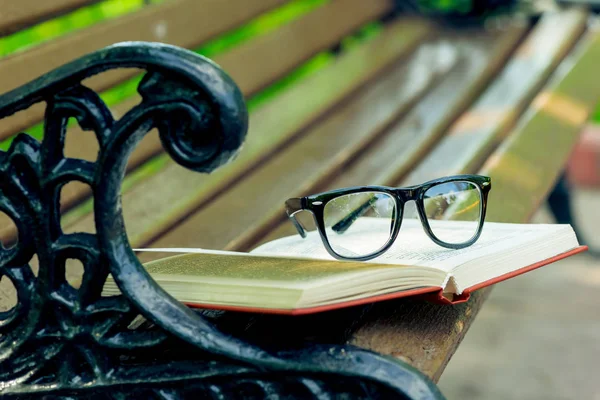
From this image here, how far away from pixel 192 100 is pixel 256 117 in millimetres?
1526

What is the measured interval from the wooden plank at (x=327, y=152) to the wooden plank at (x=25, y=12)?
526 mm

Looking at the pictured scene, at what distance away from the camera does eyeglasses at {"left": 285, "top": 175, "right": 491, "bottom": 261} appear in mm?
1163

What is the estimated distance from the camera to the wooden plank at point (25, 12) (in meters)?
1.75

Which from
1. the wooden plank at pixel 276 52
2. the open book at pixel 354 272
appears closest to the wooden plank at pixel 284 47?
the wooden plank at pixel 276 52

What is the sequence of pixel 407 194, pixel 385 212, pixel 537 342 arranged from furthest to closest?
pixel 537 342 → pixel 385 212 → pixel 407 194

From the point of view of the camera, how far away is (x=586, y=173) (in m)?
5.29

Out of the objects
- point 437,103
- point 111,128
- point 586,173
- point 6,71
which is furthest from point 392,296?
point 586,173

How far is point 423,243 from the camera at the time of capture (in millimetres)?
1241

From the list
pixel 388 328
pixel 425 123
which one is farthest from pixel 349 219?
pixel 425 123

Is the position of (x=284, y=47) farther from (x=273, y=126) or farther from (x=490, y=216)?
(x=490, y=216)

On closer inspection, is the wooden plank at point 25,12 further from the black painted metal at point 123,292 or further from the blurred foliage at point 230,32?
the black painted metal at point 123,292

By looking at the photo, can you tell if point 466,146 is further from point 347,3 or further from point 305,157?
point 347,3

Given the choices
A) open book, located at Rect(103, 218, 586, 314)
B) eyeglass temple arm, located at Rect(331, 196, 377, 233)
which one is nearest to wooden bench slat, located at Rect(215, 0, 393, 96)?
eyeglass temple arm, located at Rect(331, 196, 377, 233)

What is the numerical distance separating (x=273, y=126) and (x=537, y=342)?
1335mm
